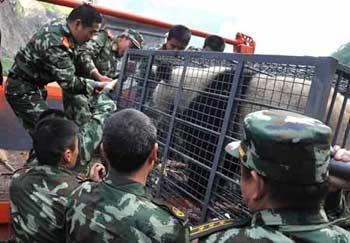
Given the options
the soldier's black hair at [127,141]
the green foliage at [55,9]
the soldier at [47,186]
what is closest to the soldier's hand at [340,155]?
the soldier's black hair at [127,141]

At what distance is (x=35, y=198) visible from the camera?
1972 mm

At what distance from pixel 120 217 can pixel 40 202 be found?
625 mm

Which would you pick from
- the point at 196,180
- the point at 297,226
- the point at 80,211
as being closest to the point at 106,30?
the point at 196,180

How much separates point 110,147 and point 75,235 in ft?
1.10

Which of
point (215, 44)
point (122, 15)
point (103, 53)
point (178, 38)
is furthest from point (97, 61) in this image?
point (215, 44)

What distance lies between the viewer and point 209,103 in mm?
2393

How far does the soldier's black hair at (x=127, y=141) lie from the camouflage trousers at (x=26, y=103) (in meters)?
2.09

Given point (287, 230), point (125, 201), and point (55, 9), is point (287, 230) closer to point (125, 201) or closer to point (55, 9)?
point (125, 201)

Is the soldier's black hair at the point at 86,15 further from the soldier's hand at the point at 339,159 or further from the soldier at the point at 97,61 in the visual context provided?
the soldier's hand at the point at 339,159

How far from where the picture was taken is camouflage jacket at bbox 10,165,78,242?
195cm

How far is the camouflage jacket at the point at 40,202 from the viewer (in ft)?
6.38

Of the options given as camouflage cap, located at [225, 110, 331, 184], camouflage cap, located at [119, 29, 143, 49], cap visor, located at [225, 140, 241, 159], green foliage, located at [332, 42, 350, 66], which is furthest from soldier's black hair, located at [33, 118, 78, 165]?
green foliage, located at [332, 42, 350, 66]

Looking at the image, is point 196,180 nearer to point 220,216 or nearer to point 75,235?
point 220,216

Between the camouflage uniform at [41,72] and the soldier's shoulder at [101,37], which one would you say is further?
the soldier's shoulder at [101,37]
